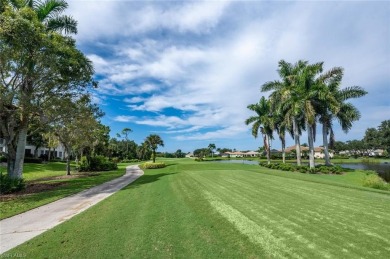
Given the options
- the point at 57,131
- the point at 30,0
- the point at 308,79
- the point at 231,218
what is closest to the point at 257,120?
the point at 308,79

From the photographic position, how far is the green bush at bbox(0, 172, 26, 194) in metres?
14.3

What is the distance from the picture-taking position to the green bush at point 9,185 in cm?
1430

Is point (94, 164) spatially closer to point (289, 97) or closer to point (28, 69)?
point (28, 69)

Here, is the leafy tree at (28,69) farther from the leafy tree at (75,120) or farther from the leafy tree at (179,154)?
the leafy tree at (179,154)

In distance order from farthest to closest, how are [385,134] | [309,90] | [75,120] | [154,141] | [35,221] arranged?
[385,134]
[154,141]
[309,90]
[75,120]
[35,221]

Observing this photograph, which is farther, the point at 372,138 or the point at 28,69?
the point at 372,138

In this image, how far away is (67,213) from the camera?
30.6ft

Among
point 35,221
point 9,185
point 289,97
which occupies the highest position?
point 289,97

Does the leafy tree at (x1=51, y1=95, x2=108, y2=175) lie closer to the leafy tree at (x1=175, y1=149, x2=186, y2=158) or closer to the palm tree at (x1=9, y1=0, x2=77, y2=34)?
the palm tree at (x1=9, y1=0, x2=77, y2=34)

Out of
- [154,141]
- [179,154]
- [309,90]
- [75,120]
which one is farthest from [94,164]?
[179,154]

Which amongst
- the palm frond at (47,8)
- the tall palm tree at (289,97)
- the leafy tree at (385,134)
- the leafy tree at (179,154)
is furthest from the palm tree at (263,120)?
the leafy tree at (179,154)

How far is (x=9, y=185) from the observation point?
14.6 m

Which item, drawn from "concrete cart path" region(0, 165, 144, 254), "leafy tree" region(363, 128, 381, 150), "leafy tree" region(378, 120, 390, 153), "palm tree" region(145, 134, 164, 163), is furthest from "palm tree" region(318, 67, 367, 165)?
"leafy tree" region(363, 128, 381, 150)

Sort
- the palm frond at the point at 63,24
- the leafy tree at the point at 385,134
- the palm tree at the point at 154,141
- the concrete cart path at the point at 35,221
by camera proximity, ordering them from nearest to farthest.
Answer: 1. the concrete cart path at the point at 35,221
2. the palm frond at the point at 63,24
3. the palm tree at the point at 154,141
4. the leafy tree at the point at 385,134
